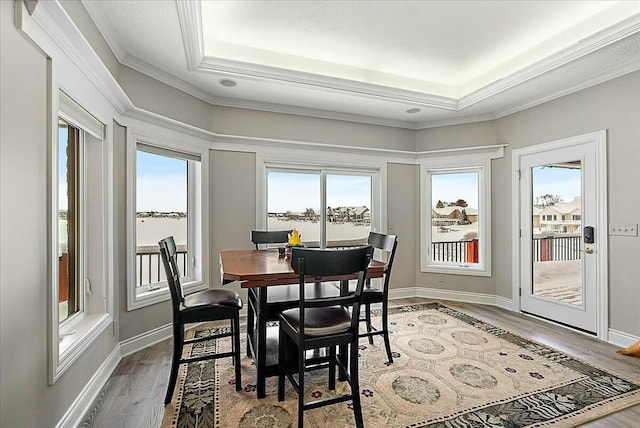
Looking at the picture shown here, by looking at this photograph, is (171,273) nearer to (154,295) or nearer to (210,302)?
Result: (210,302)

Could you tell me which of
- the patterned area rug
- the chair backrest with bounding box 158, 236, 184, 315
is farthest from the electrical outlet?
the chair backrest with bounding box 158, 236, 184, 315

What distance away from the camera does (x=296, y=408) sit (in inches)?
83.7

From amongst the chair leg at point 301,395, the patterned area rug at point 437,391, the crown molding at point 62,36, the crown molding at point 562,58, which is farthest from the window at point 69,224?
the crown molding at point 562,58

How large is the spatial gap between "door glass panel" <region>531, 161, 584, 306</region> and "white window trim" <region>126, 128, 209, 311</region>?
400cm

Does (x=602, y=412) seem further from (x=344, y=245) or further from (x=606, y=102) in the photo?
(x=344, y=245)

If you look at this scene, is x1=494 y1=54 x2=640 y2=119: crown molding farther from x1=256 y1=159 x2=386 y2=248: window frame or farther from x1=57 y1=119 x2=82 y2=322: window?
x1=57 y1=119 x2=82 y2=322: window

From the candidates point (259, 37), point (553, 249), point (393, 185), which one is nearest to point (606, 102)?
point (553, 249)

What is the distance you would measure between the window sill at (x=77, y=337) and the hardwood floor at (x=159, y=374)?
1.35ft

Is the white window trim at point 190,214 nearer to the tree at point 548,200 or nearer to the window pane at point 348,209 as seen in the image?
the window pane at point 348,209

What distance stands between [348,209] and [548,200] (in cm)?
247

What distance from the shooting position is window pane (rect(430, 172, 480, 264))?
15.8 ft

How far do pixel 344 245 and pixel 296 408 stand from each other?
112 inches

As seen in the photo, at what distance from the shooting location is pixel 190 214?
3820 millimetres

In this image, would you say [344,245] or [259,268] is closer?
[259,268]
